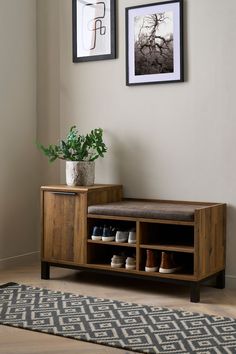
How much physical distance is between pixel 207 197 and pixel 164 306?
86 cm

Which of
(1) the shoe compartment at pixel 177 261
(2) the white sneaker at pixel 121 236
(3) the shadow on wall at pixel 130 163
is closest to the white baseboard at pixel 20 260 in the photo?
(3) the shadow on wall at pixel 130 163

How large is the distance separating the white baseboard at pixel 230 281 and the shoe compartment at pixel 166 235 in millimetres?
340

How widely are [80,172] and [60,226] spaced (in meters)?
0.39

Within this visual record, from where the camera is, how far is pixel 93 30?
4289mm

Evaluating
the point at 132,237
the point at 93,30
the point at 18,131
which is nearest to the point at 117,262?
the point at 132,237

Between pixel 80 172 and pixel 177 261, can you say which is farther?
pixel 80 172

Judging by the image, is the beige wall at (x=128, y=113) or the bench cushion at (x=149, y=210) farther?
the beige wall at (x=128, y=113)

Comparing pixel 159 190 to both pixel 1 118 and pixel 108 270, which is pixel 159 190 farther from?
pixel 1 118

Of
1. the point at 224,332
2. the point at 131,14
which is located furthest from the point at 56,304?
the point at 131,14

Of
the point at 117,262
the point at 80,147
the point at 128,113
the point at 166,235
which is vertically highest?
the point at 128,113

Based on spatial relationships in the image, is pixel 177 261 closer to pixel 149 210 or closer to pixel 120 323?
pixel 149 210

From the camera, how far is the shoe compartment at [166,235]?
3.64 meters

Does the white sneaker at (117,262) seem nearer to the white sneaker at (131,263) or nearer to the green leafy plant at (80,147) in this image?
the white sneaker at (131,263)

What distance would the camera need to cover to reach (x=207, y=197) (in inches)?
152
